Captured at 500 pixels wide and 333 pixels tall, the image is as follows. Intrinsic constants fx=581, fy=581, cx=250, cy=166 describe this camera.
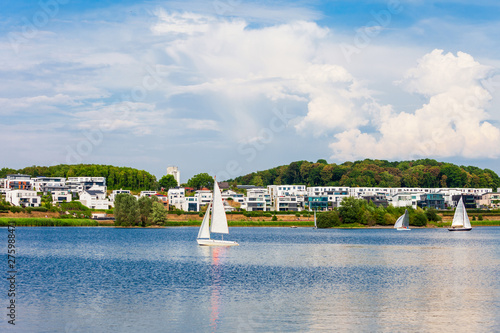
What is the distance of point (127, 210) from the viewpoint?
437 feet

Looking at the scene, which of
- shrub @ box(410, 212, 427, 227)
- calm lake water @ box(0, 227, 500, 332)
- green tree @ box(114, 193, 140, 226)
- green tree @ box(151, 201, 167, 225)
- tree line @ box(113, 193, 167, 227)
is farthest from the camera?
shrub @ box(410, 212, 427, 227)

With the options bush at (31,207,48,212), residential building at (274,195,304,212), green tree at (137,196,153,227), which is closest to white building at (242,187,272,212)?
residential building at (274,195,304,212)

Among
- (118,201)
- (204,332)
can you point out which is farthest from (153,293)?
(118,201)

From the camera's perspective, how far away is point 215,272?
153 feet

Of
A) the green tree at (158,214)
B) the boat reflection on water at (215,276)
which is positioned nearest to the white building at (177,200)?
the green tree at (158,214)

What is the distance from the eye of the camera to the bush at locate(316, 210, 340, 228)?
147000 millimetres

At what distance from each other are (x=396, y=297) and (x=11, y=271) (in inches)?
1136

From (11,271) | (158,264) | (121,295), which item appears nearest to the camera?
(121,295)

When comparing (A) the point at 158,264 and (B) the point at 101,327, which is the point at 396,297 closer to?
(B) the point at 101,327

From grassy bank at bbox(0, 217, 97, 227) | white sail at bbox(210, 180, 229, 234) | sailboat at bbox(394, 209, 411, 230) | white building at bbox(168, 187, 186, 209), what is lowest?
sailboat at bbox(394, 209, 411, 230)

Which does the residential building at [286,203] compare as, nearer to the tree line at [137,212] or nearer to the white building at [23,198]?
the tree line at [137,212]

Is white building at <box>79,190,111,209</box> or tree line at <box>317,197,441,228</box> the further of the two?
white building at <box>79,190,111,209</box>

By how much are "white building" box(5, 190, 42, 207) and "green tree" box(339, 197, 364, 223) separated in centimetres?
8726

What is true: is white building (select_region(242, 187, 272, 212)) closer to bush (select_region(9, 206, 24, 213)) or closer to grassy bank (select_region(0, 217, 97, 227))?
grassy bank (select_region(0, 217, 97, 227))
